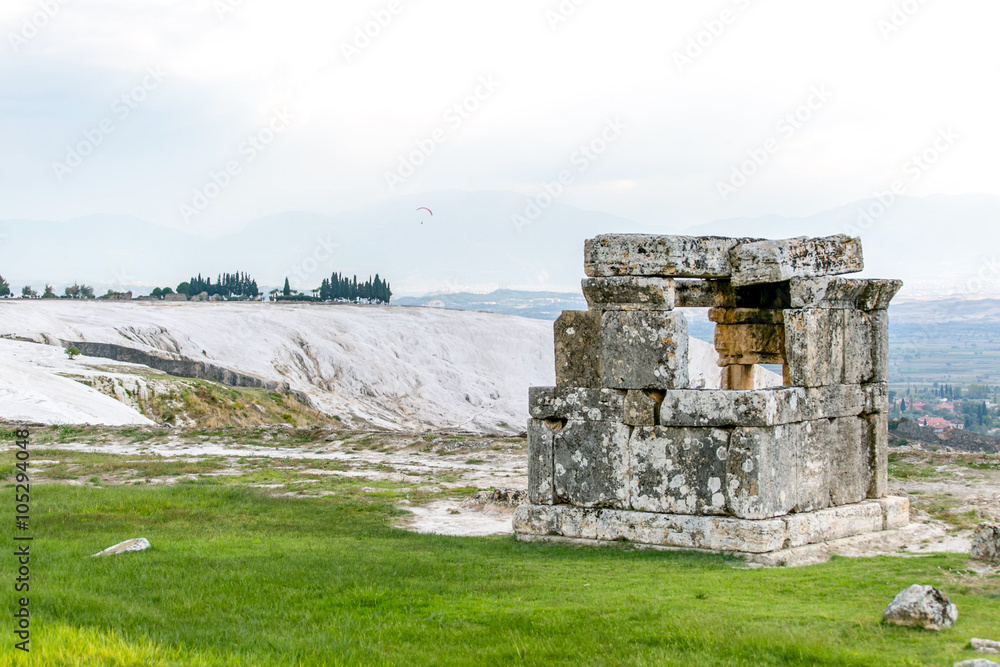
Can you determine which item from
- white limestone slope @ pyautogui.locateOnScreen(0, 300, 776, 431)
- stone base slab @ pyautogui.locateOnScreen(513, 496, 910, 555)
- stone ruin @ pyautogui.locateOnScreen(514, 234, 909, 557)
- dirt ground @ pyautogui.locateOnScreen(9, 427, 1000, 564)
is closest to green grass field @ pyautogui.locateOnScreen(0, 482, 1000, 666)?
stone base slab @ pyautogui.locateOnScreen(513, 496, 910, 555)

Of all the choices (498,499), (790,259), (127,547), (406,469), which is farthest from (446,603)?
(406,469)

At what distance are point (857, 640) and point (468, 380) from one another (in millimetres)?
64632

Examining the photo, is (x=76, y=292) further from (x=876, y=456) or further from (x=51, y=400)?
(x=876, y=456)

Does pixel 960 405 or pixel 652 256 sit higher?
pixel 652 256

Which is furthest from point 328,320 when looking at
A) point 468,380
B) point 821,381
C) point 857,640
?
point 857,640

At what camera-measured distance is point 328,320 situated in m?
74.8

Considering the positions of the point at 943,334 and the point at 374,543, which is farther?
the point at 943,334

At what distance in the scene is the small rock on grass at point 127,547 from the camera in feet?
36.9

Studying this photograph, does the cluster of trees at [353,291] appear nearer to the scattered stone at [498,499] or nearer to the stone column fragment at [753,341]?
the scattered stone at [498,499]

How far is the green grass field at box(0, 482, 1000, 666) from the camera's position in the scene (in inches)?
282

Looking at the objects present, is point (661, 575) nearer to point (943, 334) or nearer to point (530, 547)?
point (530, 547)

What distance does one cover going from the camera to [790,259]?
13234 mm

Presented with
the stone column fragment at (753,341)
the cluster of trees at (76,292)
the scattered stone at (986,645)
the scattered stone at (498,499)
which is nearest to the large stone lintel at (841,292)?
the stone column fragment at (753,341)

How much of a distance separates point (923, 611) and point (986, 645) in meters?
0.66
